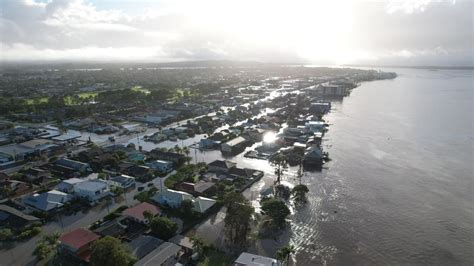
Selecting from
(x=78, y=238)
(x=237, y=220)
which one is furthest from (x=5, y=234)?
(x=237, y=220)

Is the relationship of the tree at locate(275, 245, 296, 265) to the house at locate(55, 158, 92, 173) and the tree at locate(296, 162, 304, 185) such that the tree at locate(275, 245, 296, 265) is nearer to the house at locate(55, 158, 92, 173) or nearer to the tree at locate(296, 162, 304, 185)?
the tree at locate(296, 162, 304, 185)

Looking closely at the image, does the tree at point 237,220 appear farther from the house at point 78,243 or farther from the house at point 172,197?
the house at point 78,243

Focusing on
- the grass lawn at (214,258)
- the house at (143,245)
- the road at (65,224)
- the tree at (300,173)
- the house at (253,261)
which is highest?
the house at (253,261)

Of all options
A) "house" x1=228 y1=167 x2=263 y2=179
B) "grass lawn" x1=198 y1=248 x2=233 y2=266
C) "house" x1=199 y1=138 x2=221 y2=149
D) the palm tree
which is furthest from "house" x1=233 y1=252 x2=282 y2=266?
"house" x1=199 y1=138 x2=221 y2=149

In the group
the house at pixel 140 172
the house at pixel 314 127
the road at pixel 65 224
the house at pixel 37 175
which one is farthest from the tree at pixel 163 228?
the house at pixel 314 127

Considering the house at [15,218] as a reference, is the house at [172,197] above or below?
above
